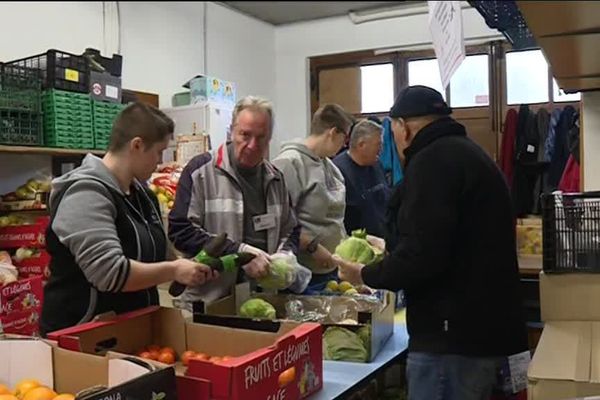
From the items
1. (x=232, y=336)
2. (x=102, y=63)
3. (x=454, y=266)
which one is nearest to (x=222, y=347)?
(x=232, y=336)

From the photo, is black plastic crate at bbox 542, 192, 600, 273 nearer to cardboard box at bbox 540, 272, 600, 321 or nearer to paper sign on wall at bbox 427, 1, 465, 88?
cardboard box at bbox 540, 272, 600, 321

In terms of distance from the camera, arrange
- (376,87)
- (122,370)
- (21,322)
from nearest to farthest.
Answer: (122,370) → (21,322) → (376,87)

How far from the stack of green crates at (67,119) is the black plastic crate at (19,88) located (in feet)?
0.23

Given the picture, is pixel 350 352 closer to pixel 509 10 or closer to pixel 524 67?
pixel 509 10

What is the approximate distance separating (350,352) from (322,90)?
393 centimetres

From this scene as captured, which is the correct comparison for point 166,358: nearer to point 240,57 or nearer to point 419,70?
point 419,70

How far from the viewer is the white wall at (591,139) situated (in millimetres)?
2094

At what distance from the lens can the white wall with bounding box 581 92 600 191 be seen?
6.87ft

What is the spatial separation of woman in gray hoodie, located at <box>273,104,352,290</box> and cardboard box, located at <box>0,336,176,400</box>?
1.22m

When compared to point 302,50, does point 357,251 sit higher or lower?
lower

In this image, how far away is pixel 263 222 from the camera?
2.29 m

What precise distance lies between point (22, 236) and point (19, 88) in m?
0.77

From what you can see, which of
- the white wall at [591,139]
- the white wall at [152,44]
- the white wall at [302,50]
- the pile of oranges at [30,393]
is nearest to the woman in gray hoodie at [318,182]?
the white wall at [152,44]

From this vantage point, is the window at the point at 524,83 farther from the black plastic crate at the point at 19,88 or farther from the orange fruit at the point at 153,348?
the orange fruit at the point at 153,348
